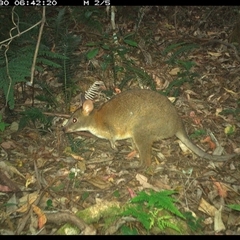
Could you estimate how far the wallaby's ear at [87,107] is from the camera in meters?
6.01

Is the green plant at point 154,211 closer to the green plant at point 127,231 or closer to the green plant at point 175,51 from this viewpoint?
the green plant at point 127,231

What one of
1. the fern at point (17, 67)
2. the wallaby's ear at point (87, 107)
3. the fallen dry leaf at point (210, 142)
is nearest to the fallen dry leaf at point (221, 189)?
the fallen dry leaf at point (210, 142)

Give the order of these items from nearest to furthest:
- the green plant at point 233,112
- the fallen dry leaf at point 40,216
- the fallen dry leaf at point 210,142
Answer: the fallen dry leaf at point 40,216, the fallen dry leaf at point 210,142, the green plant at point 233,112

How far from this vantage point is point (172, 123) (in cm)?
567

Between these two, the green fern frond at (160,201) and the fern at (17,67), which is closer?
the green fern frond at (160,201)

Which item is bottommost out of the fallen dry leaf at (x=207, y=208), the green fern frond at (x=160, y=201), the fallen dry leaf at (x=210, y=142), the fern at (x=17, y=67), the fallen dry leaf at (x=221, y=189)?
the fallen dry leaf at (x=207, y=208)

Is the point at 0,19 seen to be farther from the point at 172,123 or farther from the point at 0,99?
the point at 172,123

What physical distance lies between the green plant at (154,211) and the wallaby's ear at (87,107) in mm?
2182

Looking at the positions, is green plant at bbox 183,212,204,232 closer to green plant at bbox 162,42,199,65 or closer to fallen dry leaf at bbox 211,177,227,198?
fallen dry leaf at bbox 211,177,227,198

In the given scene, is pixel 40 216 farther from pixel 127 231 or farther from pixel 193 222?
pixel 193 222

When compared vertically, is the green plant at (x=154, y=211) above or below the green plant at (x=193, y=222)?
above

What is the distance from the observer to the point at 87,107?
6.05 metres

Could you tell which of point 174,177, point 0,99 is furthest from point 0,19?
point 174,177

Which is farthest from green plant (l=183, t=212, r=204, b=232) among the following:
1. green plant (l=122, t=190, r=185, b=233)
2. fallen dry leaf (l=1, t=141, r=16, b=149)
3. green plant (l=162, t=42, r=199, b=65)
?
green plant (l=162, t=42, r=199, b=65)
